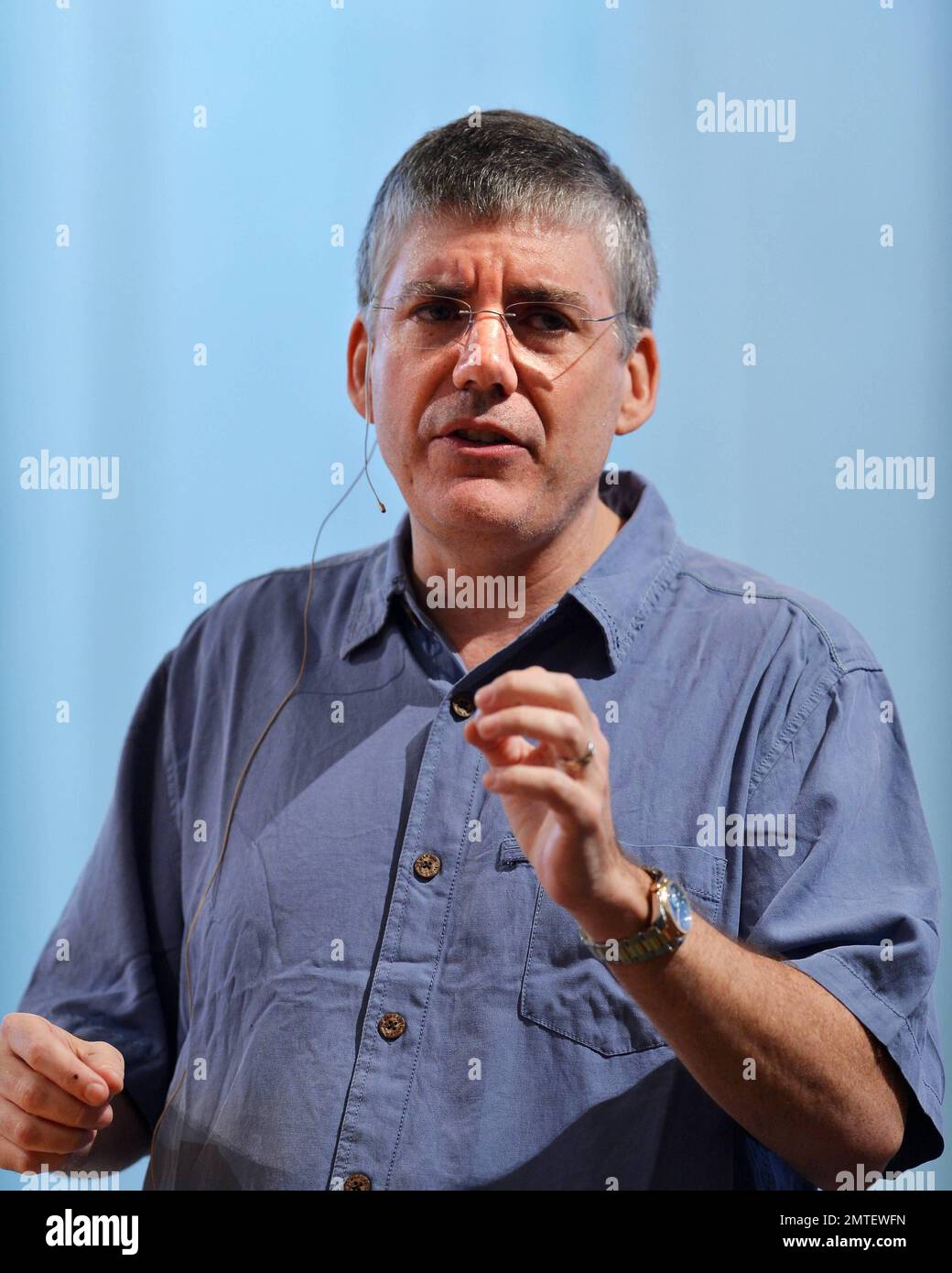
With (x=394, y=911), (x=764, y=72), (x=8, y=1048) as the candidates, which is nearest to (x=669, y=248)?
(x=764, y=72)

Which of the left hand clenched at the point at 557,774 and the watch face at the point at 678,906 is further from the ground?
the left hand clenched at the point at 557,774

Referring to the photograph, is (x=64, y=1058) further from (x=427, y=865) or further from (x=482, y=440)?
(x=482, y=440)

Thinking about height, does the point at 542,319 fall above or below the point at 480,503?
above

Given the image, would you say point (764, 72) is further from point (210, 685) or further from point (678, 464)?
point (210, 685)

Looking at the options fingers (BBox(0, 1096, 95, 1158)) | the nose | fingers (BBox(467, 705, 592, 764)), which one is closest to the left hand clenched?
fingers (BBox(467, 705, 592, 764))

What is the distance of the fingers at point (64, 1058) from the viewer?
120cm

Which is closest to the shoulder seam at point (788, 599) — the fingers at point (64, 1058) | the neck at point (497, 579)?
the neck at point (497, 579)

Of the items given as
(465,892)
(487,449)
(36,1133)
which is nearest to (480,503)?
(487,449)

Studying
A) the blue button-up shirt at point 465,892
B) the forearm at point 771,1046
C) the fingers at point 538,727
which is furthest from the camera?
the blue button-up shirt at point 465,892

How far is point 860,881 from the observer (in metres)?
1.16

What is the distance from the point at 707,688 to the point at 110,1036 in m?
0.68

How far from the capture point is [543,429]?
52.7 inches

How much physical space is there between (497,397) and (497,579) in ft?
0.62

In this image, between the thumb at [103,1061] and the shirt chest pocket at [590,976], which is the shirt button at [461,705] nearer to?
the shirt chest pocket at [590,976]
